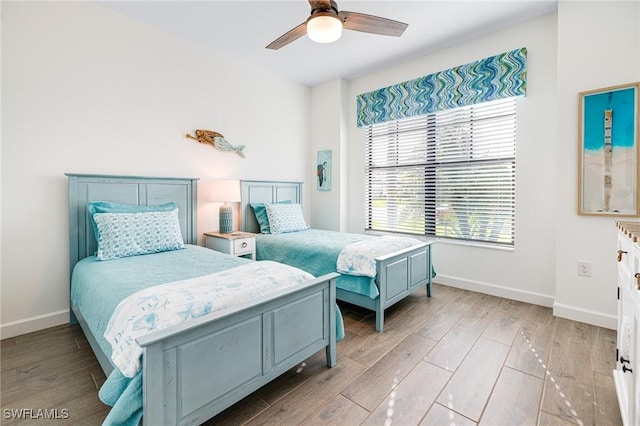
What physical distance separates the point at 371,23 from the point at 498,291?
294cm

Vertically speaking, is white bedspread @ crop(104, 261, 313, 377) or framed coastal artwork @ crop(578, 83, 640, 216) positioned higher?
framed coastal artwork @ crop(578, 83, 640, 216)

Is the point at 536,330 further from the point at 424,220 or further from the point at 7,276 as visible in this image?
the point at 7,276

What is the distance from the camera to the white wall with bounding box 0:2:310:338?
2.37 metres

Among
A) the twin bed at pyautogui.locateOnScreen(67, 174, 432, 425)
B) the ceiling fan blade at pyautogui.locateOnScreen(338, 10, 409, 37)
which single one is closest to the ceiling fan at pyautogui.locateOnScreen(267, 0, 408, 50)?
the ceiling fan blade at pyautogui.locateOnScreen(338, 10, 409, 37)

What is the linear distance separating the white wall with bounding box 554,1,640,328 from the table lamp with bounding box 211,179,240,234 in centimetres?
319

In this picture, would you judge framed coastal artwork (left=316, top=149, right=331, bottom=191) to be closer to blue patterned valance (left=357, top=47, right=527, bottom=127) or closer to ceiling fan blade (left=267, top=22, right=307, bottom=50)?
blue patterned valance (left=357, top=47, right=527, bottom=127)

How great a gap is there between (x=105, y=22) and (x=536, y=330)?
4.64 metres

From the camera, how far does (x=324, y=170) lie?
464 cm

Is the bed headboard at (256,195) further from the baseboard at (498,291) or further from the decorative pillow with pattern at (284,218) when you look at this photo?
the baseboard at (498,291)

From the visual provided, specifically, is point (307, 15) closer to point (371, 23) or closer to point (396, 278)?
point (371, 23)

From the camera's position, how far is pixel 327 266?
2822mm

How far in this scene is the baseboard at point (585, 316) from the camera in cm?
247

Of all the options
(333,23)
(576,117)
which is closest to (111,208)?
(333,23)

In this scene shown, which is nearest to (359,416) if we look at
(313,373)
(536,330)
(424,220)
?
(313,373)
